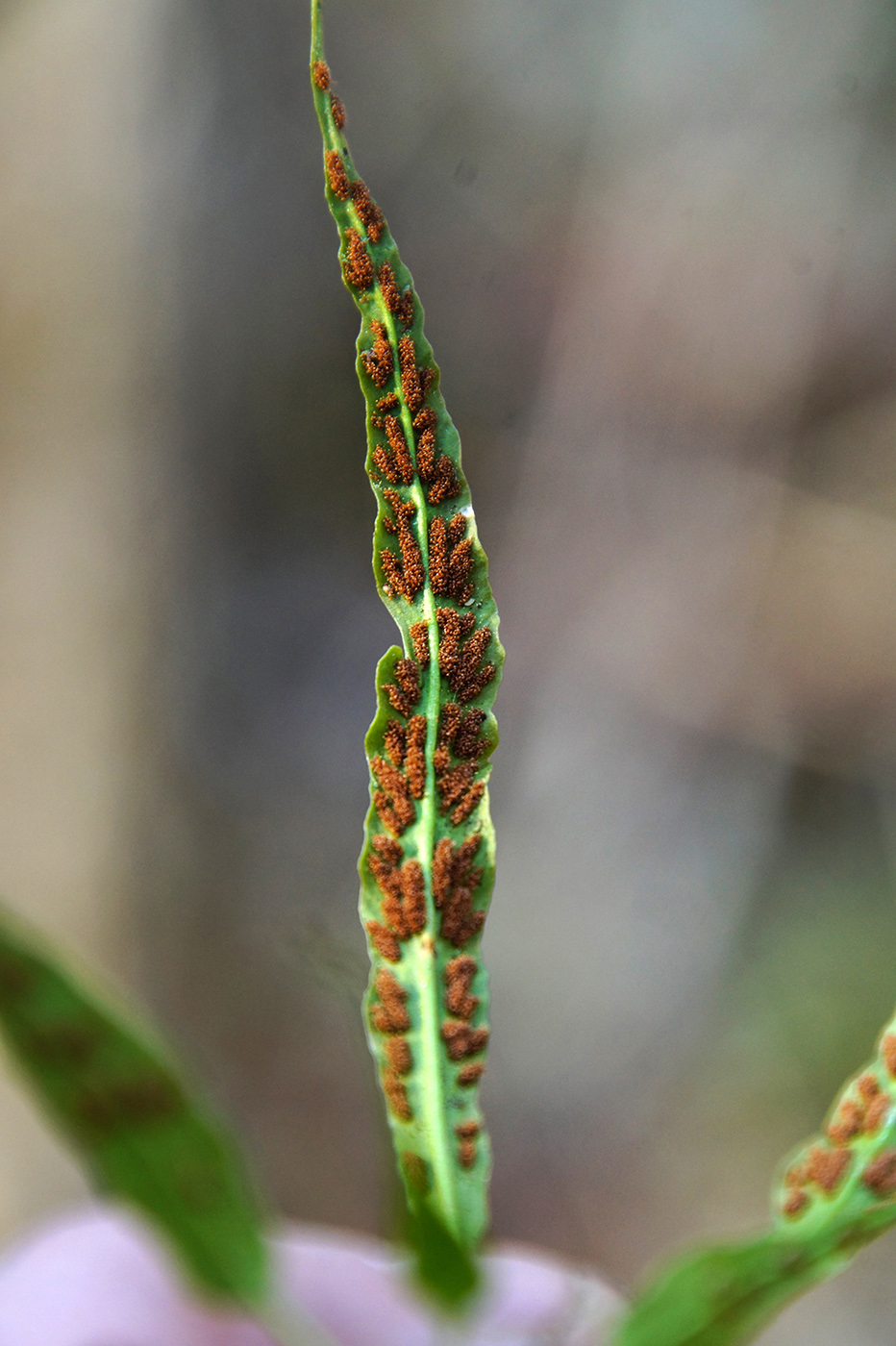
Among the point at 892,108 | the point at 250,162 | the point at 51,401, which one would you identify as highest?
the point at 892,108

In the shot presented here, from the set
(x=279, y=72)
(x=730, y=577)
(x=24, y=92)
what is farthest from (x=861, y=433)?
(x=24, y=92)

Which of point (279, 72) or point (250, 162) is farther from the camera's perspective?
point (250, 162)

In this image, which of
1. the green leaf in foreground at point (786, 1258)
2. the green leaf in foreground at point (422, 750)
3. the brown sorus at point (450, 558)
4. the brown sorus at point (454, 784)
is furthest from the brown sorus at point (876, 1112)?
the brown sorus at point (450, 558)

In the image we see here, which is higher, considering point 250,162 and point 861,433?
point 250,162

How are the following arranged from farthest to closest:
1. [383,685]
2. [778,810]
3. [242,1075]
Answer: [242,1075] → [778,810] → [383,685]

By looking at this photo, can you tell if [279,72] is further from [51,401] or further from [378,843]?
[378,843]

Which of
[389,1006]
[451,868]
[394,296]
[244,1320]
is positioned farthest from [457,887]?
[244,1320]

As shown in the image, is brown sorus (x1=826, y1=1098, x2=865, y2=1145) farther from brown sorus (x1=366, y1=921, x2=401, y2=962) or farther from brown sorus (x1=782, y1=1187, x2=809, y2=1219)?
brown sorus (x1=366, y1=921, x2=401, y2=962)

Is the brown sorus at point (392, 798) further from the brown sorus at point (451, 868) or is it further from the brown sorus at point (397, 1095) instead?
the brown sorus at point (397, 1095)
